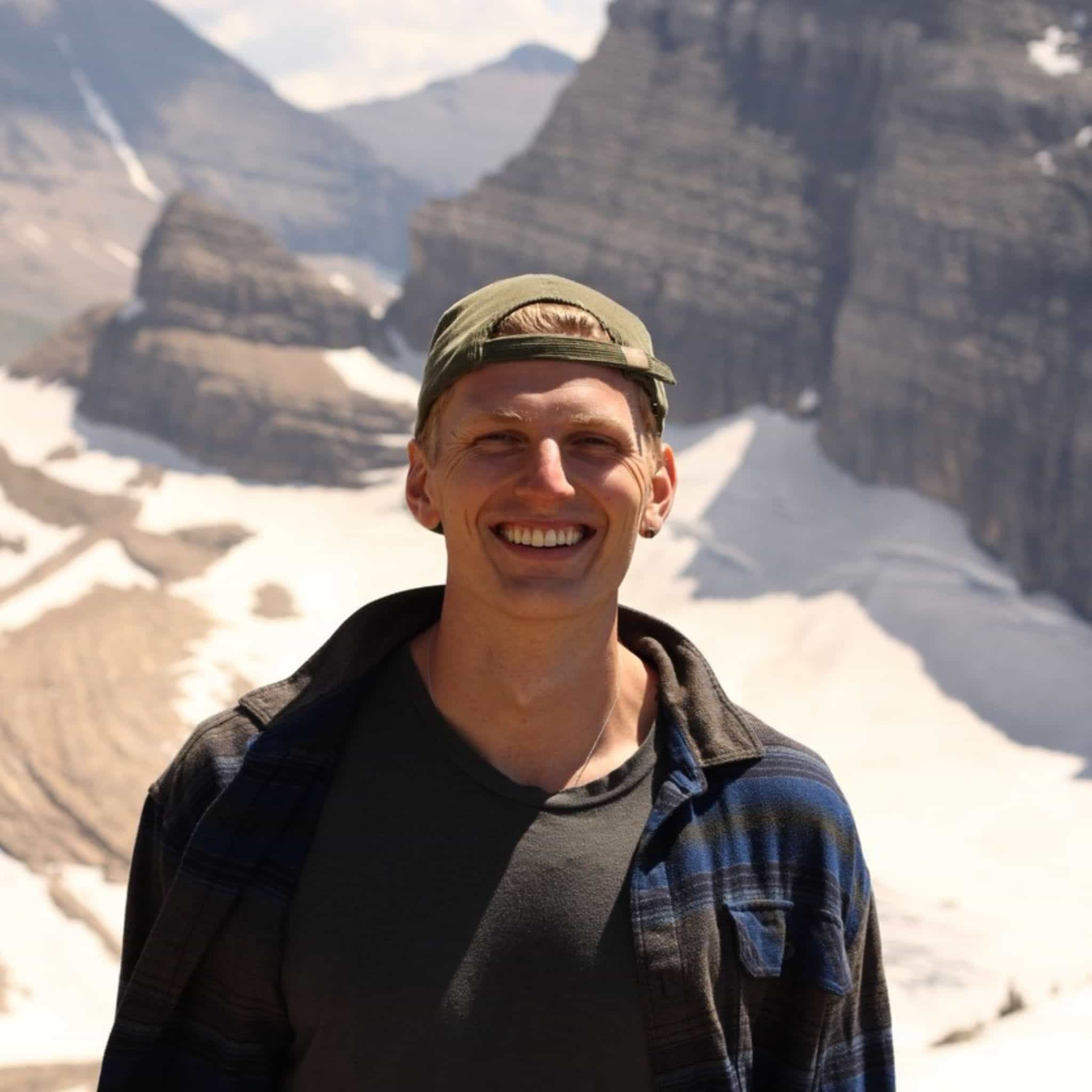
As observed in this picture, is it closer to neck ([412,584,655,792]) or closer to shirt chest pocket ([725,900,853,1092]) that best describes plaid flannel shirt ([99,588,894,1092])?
shirt chest pocket ([725,900,853,1092])

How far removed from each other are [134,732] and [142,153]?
127m

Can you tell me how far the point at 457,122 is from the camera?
18212 cm

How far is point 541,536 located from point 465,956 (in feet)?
2.70

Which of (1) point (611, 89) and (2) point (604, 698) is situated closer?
(2) point (604, 698)

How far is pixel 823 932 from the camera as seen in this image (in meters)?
3.47

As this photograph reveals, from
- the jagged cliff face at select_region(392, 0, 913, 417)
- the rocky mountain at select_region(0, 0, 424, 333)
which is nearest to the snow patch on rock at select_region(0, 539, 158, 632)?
the jagged cliff face at select_region(392, 0, 913, 417)

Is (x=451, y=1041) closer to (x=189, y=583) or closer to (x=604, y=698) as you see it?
(x=604, y=698)

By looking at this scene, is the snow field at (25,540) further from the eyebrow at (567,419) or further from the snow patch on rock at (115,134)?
the snow patch on rock at (115,134)

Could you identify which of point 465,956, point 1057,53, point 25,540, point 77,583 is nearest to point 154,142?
point 25,540

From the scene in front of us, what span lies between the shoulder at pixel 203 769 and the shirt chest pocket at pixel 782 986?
1.02 meters

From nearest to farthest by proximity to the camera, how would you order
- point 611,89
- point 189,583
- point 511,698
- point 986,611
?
point 511,698 < point 986,611 < point 189,583 < point 611,89

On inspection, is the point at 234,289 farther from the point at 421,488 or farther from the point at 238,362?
the point at 421,488

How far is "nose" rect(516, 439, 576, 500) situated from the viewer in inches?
137

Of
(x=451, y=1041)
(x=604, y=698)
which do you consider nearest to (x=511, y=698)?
(x=604, y=698)
